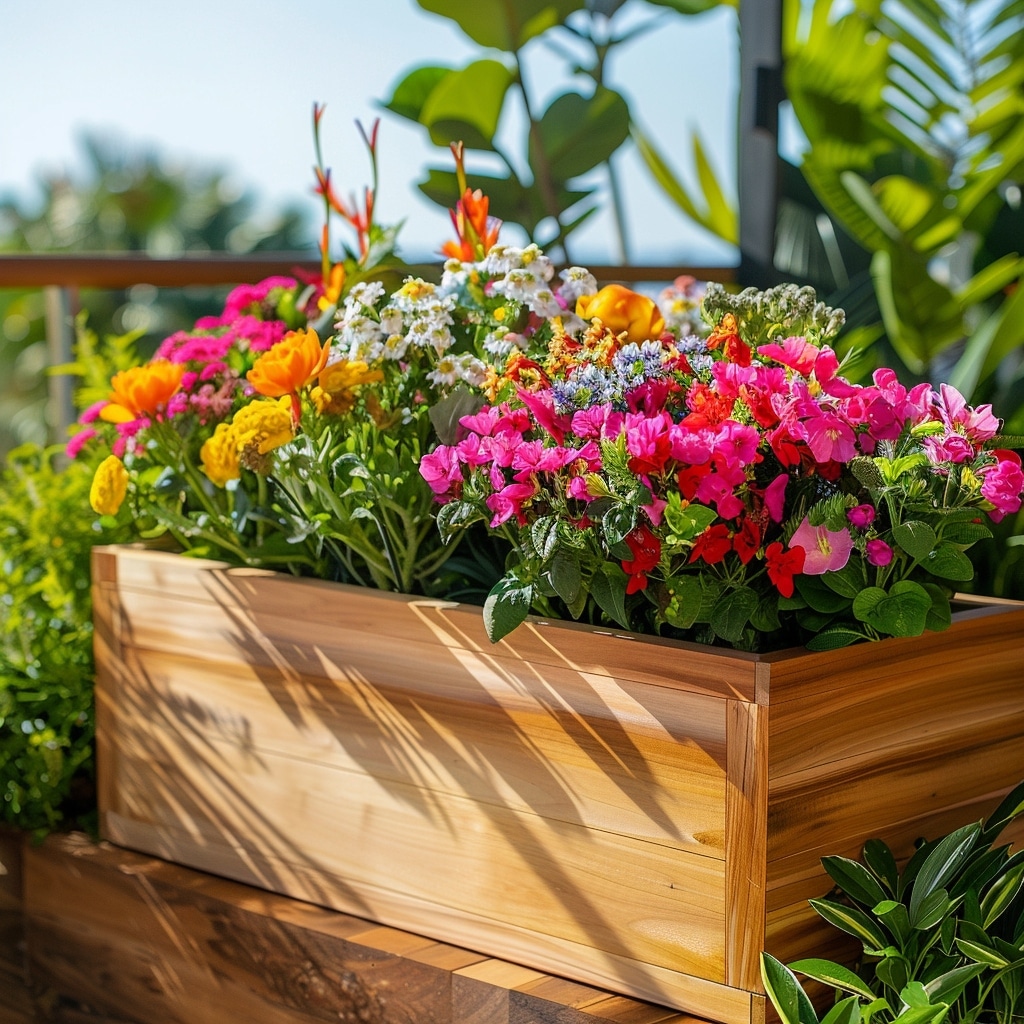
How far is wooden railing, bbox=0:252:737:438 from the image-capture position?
1884 millimetres

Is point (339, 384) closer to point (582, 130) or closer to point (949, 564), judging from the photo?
point (949, 564)

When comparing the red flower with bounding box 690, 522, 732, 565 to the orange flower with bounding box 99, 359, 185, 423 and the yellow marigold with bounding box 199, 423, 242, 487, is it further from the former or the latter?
the orange flower with bounding box 99, 359, 185, 423

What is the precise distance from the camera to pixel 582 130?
7.73 feet

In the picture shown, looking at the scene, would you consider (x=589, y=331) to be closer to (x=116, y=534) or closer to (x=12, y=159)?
(x=116, y=534)

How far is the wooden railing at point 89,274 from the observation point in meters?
1.88

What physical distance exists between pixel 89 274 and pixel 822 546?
146 cm

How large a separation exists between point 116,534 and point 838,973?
1056 millimetres

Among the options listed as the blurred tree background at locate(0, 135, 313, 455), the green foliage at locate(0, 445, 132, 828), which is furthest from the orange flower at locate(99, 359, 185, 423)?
the blurred tree background at locate(0, 135, 313, 455)

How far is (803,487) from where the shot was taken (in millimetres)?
977

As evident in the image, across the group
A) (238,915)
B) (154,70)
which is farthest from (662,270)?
(154,70)

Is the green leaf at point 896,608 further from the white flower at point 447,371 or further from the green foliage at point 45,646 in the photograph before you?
the green foliage at point 45,646

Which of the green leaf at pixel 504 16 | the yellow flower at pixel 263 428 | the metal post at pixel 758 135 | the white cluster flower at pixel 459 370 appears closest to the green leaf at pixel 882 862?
the white cluster flower at pixel 459 370

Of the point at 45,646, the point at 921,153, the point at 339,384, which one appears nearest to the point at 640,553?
the point at 339,384

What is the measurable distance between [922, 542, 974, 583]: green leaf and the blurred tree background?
11.0m
